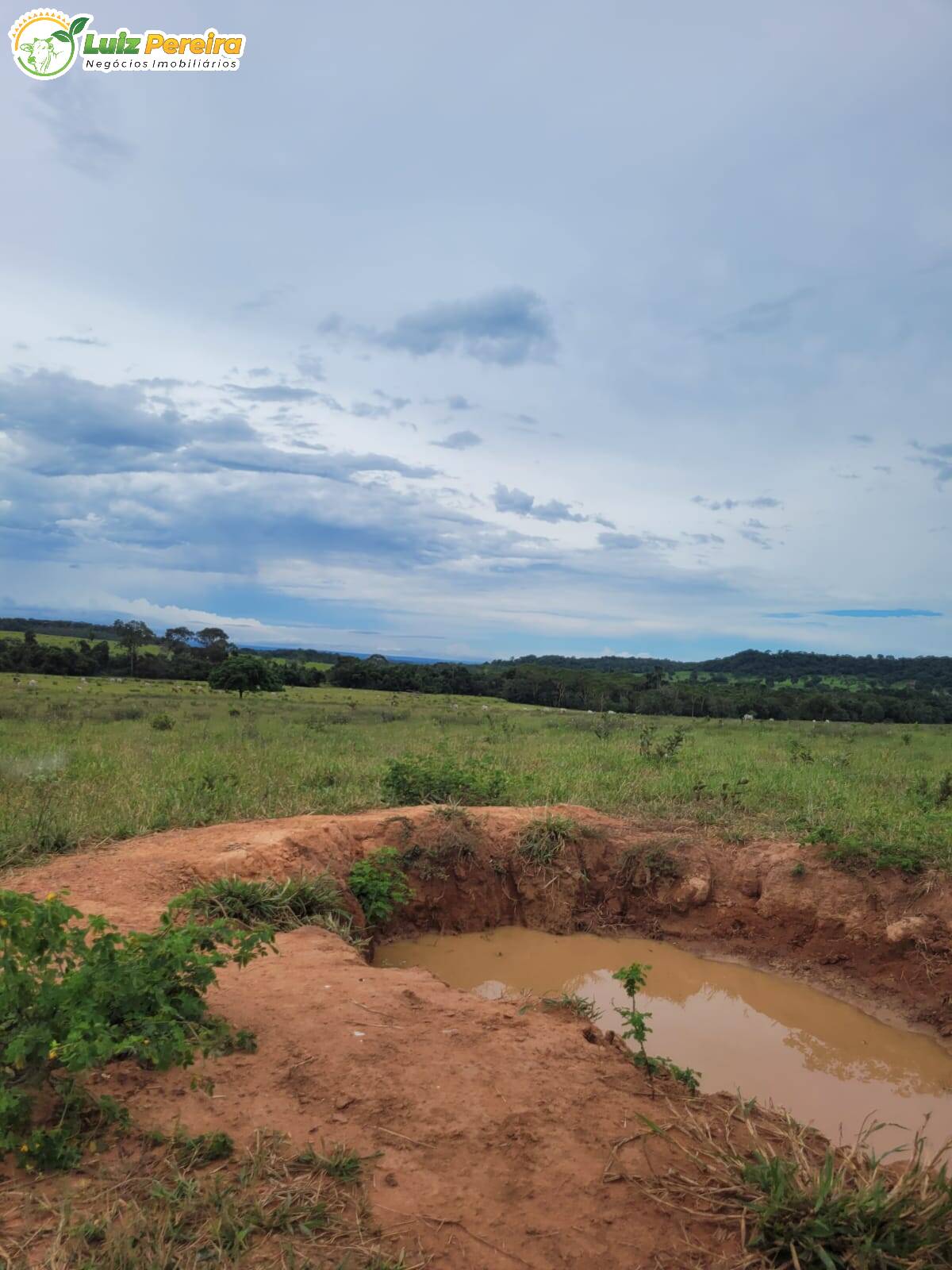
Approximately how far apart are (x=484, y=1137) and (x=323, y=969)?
1928mm

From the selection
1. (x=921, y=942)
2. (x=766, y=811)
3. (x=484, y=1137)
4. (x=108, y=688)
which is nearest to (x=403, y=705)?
(x=108, y=688)

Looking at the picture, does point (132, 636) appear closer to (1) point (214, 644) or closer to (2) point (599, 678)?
(1) point (214, 644)

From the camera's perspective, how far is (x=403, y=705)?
3083 centimetres

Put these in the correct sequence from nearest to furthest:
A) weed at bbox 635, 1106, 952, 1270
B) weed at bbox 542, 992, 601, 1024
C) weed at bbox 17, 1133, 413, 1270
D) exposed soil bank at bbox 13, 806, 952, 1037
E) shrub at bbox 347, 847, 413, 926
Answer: weed at bbox 17, 1133, 413, 1270
weed at bbox 635, 1106, 952, 1270
weed at bbox 542, 992, 601, 1024
exposed soil bank at bbox 13, 806, 952, 1037
shrub at bbox 347, 847, 413, 926

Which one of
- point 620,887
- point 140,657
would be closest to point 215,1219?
point 620,887

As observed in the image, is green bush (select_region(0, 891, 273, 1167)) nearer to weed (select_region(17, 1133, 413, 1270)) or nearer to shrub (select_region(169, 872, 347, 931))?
weed (select_region(17, 1133, 413, 1270))

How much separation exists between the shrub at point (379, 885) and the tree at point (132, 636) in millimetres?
47698

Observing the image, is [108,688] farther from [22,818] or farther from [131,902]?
[131,902]

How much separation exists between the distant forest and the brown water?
31.6 meters

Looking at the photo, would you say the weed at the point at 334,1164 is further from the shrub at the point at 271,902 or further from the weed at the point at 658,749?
the weed at the point at 658,749

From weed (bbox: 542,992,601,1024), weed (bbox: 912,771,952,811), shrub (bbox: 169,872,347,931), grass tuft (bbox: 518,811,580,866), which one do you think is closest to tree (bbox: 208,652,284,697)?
grass tuft (bbox: 518,811,580,866)

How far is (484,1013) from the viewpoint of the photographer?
441cm

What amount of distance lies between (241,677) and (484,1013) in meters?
33.2

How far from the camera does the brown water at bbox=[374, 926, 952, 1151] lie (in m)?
4.95
